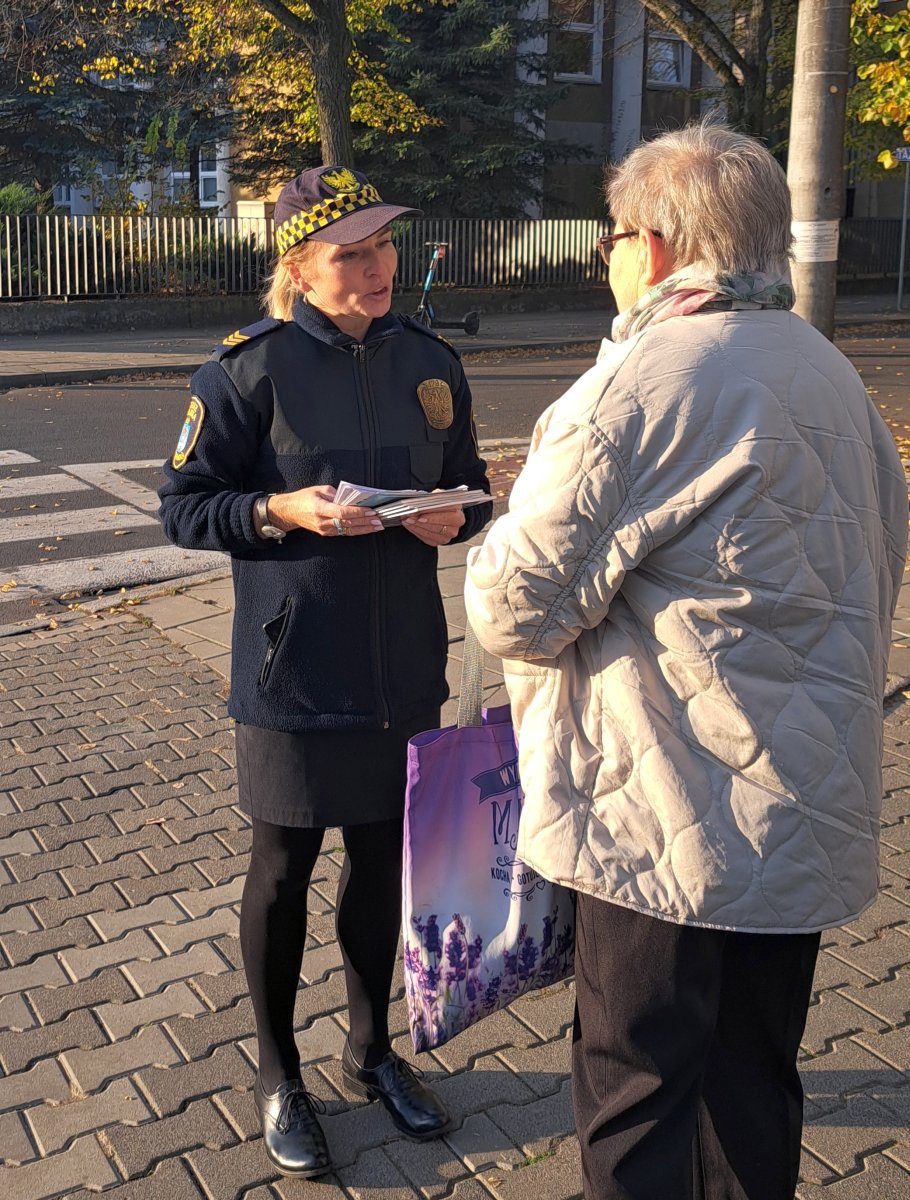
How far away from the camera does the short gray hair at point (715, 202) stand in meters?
2.06

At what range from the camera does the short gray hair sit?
2057mm

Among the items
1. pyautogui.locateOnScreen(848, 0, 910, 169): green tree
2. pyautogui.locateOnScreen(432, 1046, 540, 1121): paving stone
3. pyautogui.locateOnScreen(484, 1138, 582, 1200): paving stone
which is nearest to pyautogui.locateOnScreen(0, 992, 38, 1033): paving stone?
pyautogui.locateOnScreen(432, 1046, 540, 1121): paving stone

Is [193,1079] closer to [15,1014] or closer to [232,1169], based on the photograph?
[232,1169]

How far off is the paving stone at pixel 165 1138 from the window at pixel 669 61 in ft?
110

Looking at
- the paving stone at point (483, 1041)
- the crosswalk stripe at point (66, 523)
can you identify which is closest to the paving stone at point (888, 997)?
the paving stone at point (483, 1041)

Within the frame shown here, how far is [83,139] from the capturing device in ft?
96.9

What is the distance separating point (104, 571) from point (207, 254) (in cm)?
1574

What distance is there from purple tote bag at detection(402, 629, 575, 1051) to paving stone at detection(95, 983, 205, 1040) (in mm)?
1177

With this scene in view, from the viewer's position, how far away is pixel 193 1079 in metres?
3.13

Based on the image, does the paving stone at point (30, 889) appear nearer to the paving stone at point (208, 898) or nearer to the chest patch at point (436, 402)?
the paving stone at point (208, 898)

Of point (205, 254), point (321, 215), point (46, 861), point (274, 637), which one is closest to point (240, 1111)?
point (274, 637)

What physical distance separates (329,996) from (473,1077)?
52 cm

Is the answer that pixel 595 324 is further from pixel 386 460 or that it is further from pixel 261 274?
pixel 386 460

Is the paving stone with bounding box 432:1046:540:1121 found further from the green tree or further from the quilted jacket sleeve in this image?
the green tree
